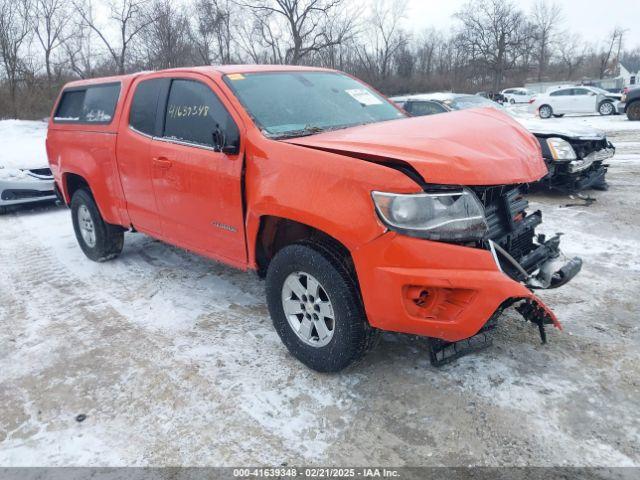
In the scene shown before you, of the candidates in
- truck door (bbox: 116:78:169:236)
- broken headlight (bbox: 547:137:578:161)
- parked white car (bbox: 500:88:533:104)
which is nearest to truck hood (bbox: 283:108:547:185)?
truck door (bbox: 116:78:169:236)

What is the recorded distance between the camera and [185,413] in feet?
9.16

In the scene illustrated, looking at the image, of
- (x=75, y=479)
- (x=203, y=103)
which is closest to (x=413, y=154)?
(x=203, y=103)

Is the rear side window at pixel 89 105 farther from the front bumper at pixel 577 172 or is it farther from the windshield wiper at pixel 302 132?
the front bumper at pixel 577 172

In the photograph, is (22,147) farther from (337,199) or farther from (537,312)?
(537,312)

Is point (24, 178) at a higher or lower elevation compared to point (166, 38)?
lower

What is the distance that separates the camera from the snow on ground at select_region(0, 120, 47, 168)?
803 cm

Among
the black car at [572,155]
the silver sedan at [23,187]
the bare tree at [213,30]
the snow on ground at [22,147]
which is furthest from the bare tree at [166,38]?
the black car at [572,155]

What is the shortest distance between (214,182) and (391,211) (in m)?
1.49

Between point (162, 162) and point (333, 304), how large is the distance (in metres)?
1.98

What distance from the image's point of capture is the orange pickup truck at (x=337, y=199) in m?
2.49

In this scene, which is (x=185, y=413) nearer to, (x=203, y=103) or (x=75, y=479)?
(x=75, y=479)

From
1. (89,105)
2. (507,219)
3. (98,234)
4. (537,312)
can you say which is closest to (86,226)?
(98,234)

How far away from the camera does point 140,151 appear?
13.7ft

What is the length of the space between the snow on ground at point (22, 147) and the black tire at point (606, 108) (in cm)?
2315
